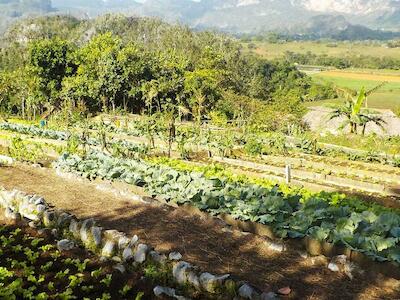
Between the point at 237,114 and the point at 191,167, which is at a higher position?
the point at 191,167

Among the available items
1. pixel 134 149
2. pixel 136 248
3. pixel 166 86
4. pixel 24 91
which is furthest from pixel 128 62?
pixel 136 248

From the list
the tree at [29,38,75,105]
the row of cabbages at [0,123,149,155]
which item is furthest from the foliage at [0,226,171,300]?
the tree at [29,38,75,105]

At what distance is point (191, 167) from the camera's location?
58.4 ft

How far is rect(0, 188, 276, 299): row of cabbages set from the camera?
22.6ft

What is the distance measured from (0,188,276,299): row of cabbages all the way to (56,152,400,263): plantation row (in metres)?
2.16

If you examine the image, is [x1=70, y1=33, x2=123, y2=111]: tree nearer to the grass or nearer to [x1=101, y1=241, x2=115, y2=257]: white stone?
the grass

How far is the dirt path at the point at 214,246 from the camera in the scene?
697cm

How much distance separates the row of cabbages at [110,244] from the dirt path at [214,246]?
525mm

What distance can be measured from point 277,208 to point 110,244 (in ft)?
10.8

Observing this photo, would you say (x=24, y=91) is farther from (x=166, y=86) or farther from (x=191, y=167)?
(x=191, y=167)

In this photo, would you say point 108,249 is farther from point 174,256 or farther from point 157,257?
point 174,256

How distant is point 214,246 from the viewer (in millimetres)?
8648

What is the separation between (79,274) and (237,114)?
33.7 metres

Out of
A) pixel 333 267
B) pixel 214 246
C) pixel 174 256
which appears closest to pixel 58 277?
pixel 174 256
